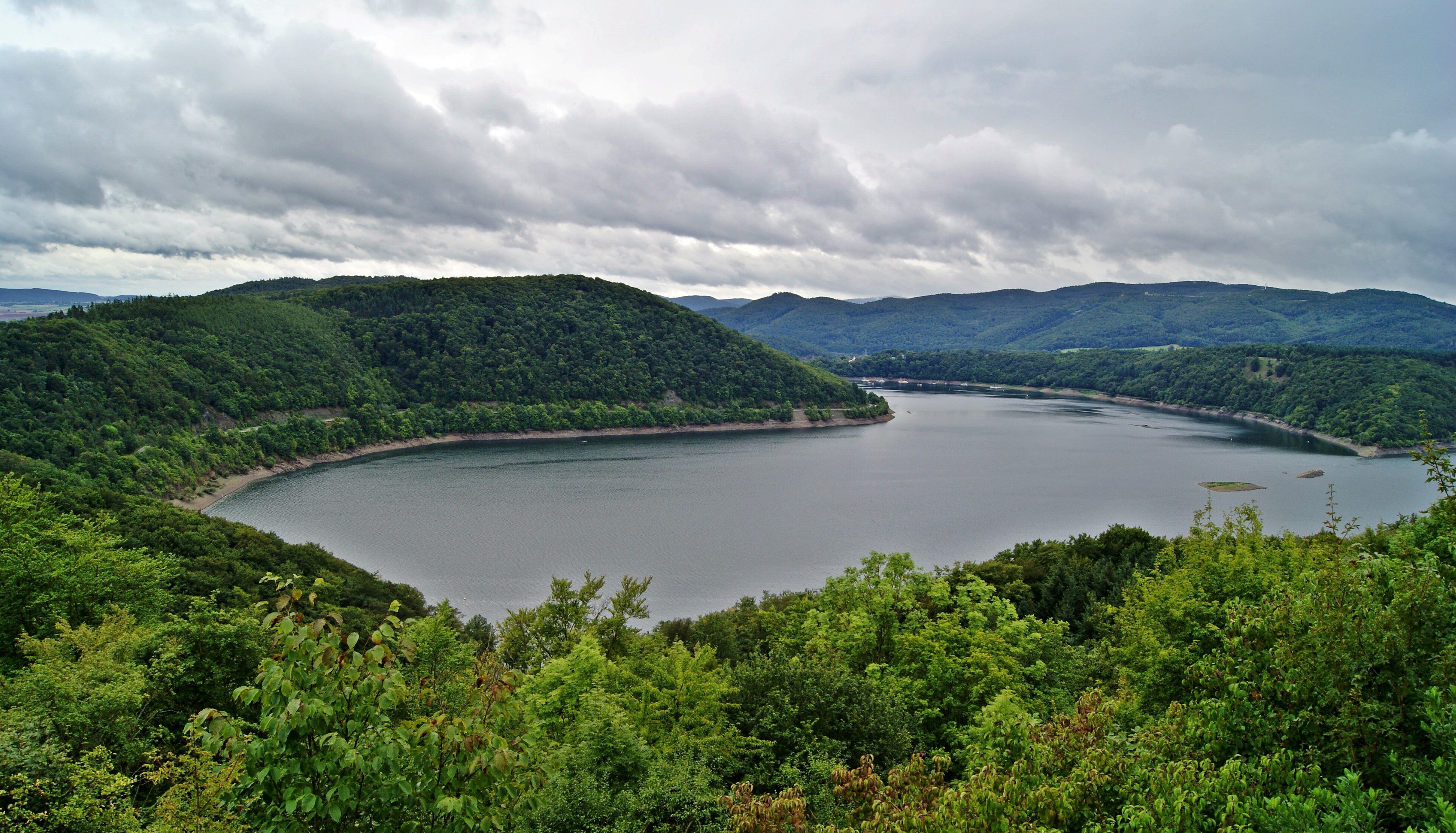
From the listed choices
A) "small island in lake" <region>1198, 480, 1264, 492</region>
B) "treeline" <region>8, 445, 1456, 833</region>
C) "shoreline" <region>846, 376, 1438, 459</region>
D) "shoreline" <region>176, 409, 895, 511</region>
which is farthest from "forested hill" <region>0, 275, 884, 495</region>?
"shoreline" <region>846, 376, 1438, 459</region>

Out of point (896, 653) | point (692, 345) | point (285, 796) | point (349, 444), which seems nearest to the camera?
point (285, 796)

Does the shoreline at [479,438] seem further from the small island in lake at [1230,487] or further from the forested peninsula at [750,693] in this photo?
the small island in lake at [1230,487]

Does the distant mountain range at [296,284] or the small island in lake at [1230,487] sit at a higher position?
the distant mountain range at [296,284]

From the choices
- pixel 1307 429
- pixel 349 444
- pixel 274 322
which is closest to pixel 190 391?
pixel 349 444

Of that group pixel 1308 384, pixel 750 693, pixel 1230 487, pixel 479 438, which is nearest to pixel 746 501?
pixel 1230 487

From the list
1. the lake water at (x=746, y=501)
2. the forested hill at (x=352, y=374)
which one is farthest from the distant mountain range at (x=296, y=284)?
the lake water at (x=746, y=501)

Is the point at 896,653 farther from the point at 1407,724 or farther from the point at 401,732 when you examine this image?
the point at 401,732
